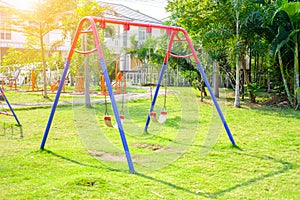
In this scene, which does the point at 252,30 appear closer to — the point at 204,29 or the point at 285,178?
the point at 204,29

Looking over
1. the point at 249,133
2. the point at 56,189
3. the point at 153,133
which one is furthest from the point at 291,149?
the point at 56,189

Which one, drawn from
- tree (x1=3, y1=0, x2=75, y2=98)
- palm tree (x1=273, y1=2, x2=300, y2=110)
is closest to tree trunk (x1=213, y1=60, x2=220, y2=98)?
palm tree (x1=273, y1=2, x2=300, y2=110)

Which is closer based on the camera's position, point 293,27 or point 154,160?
point 154,160

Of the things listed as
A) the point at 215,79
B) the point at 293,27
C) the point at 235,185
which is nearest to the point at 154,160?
the point at 235,185

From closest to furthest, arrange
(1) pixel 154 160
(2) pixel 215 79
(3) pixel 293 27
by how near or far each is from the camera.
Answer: (1) pixel 154 160 < (3) pixel 293 27 < (2) pixel 215 79

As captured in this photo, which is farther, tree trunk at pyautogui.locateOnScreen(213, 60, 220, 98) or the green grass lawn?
tree trunk at pyautogui.locateOnScreen(213, 60, 220, 98)

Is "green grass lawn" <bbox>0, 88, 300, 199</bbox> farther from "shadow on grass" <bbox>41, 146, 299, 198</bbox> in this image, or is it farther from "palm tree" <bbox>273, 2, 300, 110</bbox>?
"palm tree" <bbox>273, 2, 300, 110</bbox>

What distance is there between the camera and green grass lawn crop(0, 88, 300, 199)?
146 inches

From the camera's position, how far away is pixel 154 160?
200 inches

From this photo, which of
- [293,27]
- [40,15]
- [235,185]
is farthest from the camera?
[40,15]

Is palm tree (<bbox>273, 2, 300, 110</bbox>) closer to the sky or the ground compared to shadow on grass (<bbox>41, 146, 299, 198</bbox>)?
closer to the sky

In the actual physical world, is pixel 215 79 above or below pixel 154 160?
above

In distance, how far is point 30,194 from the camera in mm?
3504

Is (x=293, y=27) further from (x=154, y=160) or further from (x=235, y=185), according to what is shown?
(x=235, y=185)
